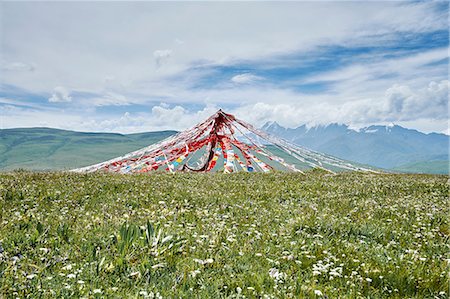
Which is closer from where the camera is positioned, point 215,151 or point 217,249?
point 217,249

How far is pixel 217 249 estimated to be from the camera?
6.29 metres

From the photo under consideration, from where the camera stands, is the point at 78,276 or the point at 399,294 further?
the point at 399,294

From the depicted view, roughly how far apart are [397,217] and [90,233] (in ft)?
24.4

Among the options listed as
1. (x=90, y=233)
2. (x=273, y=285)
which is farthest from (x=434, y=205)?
(x=90, y=233)

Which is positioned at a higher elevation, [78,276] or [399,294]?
[78,276]

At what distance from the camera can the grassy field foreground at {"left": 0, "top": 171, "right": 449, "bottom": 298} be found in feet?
15.9

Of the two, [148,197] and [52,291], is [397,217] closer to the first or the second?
[148,197]

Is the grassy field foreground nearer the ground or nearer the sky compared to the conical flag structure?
nearer the ground

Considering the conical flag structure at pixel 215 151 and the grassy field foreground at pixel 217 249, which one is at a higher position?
the conical flag structure at pixel 215 151

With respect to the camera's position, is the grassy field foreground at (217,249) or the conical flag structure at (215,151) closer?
the grassy field foreground at (217,249)

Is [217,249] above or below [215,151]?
below

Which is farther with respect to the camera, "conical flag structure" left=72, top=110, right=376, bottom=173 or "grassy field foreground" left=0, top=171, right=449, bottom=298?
"conical flag structure" left=72, top=110, right=376, bottom=173

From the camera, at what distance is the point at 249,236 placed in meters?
7.18

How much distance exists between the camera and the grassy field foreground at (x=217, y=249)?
486cm
